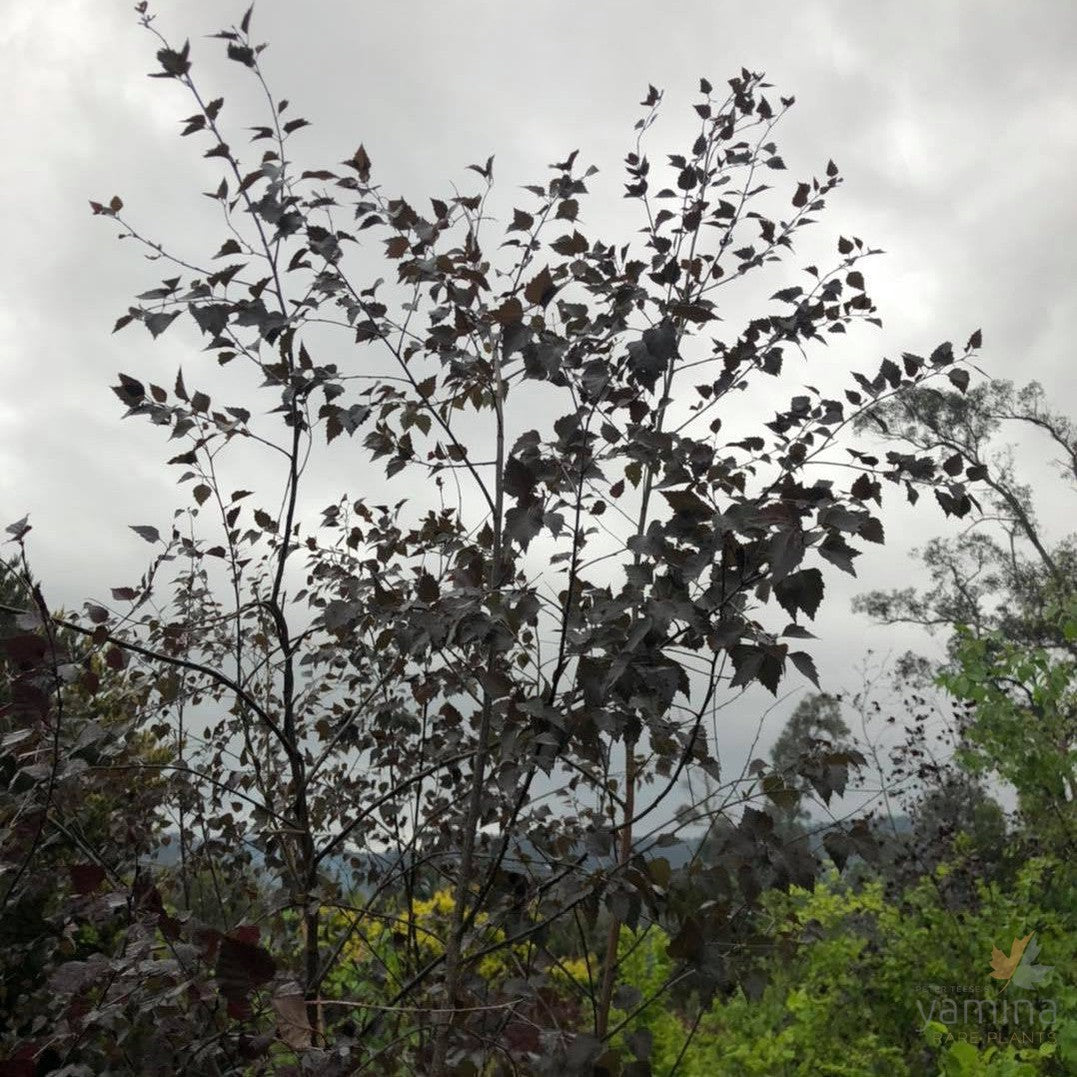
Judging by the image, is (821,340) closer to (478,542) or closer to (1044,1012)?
(478,542)

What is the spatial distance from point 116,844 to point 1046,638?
17780 millimetres

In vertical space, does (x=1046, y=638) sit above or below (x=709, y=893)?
above

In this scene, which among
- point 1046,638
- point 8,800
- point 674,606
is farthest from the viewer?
point 1046,638

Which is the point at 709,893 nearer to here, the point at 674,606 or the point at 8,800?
the point at 674,606

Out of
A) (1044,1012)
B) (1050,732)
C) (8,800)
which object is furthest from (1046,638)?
(8,800)

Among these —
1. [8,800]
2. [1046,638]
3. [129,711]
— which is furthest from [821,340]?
[1046,638]

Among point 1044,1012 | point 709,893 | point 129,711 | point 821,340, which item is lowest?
point 1044,1012

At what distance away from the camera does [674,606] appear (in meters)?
1.49

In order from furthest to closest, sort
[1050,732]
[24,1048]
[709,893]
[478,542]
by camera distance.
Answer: [1050,732], [478,542], [709,893], [24,1048]

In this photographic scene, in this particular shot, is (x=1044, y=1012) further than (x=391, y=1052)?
Yes

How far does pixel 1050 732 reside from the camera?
5.59 meters

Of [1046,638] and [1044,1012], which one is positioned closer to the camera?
[1044,1012]

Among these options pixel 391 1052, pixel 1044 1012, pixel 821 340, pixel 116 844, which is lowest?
pixel 1044 1012

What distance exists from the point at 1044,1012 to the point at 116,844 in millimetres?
3170
